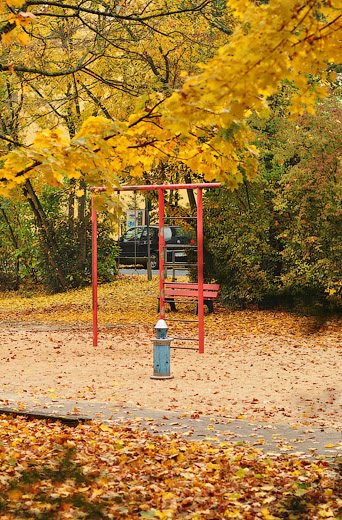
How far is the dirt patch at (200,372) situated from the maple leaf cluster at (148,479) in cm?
192

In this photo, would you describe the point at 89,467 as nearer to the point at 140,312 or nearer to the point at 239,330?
the point at 239,330

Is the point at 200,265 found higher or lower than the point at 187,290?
higher

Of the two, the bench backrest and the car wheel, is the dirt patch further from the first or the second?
the car wheel

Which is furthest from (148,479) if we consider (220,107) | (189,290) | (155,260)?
(155,260)

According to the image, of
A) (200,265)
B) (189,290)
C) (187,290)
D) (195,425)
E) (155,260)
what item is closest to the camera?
(195,425)

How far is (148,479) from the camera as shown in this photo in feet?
25.1

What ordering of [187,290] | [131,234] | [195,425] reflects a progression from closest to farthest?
[195,425]
[187,290]
[131,234]

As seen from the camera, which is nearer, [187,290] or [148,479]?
[148,479]

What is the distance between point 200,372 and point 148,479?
626 centimetres

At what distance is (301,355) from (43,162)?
8.93 m

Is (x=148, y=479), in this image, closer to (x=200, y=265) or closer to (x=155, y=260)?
(x=200, y=265)

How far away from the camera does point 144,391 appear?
12203 millimetres

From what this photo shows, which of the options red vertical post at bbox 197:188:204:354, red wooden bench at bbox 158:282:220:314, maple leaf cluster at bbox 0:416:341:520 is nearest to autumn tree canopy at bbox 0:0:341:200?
maple leaf cluster at bbox 0:416:341:520

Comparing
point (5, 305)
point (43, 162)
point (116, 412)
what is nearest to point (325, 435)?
point (116, 412)
